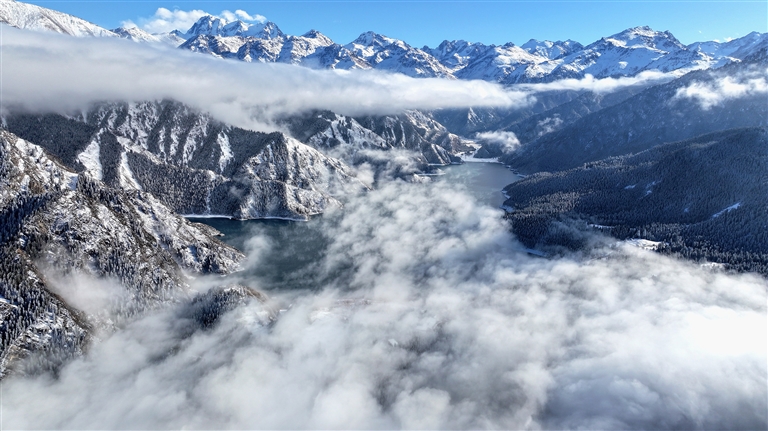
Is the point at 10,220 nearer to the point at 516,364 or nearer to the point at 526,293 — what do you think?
the point at 516,364

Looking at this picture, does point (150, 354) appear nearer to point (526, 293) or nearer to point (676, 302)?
point (526, 293)

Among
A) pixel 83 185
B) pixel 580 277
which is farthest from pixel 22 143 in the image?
pixel 580 277

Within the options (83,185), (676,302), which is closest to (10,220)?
(83,185)

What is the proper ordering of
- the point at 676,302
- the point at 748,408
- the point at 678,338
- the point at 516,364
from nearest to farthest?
the point at 748,408
the point at 516,364
the point at 678,338
the point at 676,302

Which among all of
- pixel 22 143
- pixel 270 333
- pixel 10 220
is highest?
pixel 22 143

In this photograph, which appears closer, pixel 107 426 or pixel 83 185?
pixel 107 426

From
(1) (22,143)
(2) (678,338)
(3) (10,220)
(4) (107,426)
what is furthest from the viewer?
(1) (22,143)

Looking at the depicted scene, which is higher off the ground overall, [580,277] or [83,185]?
[83,185]
